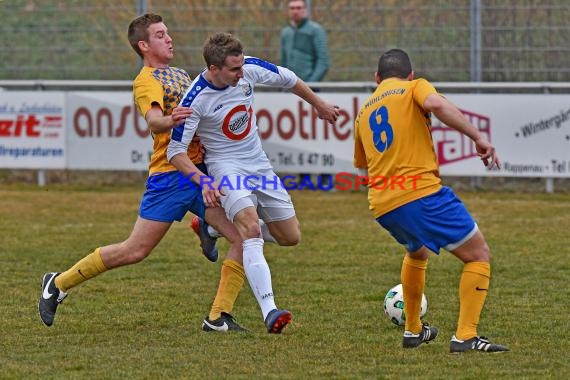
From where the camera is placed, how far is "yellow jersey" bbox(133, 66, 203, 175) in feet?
25.0

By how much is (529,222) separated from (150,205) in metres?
6.06

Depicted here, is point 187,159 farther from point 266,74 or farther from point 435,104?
point 435,104

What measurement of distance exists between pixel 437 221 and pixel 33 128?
10247 mm

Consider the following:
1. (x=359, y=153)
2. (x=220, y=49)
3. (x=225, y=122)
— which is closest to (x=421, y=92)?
(x=359, y=153)

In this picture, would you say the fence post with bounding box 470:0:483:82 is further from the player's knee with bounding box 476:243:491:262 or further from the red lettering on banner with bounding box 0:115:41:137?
the player's knee with bounding box 476:243:491:262

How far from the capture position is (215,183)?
754cm

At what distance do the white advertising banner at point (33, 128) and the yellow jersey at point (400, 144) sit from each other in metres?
9.79

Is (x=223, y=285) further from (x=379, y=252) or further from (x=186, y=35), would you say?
(x=186, y=35)

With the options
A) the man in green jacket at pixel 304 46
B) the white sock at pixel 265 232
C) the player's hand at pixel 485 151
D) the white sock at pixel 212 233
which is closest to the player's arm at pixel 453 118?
the player's hand at pixel 485 151

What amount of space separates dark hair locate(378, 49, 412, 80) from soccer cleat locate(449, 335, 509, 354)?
1422 millimetres

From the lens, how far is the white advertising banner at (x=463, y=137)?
48.8ft

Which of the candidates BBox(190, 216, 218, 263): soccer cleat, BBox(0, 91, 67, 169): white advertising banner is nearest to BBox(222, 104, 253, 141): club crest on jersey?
BBox(190, 216, 218, 263): soccer cleat

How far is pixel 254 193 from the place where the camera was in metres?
7.78

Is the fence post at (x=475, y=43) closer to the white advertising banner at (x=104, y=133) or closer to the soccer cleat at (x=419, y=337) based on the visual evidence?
the white advertising banner at (x=104, y=133)
